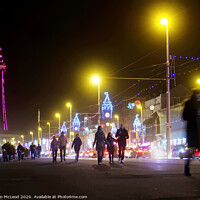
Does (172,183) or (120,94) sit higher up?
(120,94)

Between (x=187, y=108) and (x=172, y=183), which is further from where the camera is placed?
(x=187, y=108)

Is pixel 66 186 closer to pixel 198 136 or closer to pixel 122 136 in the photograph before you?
pixel 198 136

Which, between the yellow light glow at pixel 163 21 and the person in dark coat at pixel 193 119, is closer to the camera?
the person in dark coat at pixel 193 119

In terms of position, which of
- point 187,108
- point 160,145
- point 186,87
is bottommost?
point 160,145

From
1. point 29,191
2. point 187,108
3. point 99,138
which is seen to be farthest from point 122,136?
point 29,191

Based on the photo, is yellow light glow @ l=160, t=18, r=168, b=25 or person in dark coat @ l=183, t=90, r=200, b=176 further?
yellow light glow @ l=160, t=18, r=168, b=25

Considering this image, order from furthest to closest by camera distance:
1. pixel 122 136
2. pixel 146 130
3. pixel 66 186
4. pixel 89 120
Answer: pixel 89 120 → pixel 146 130 → pixel 122 136 → pixel 66 186

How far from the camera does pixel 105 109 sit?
9212 centimetres

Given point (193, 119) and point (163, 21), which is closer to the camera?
point (193, 119)

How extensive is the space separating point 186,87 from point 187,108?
63.7m

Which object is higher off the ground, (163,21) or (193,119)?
(163,21)

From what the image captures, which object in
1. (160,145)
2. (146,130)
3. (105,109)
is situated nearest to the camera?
(160,145)

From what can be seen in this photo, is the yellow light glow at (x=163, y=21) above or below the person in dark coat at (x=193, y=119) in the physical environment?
above

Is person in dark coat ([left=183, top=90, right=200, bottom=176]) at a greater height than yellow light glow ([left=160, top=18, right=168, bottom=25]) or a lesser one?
lesser
